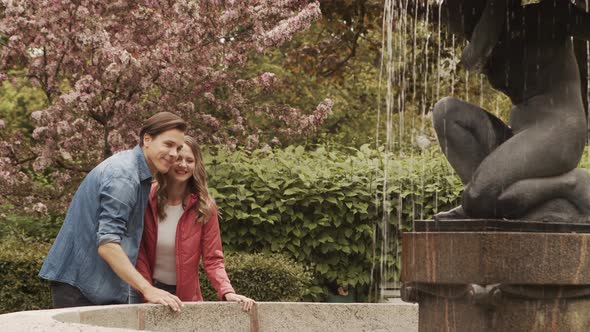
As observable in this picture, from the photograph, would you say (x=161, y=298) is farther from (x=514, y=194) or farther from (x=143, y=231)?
(x=514, y=194)

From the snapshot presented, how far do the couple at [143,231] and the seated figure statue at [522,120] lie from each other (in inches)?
54.6

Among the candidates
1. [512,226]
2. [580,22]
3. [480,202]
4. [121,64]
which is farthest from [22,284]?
[580,22]

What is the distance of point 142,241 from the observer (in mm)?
5262

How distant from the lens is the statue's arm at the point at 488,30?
4914mm

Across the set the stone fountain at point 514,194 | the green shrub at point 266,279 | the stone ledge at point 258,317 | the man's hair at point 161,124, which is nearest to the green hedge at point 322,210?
the green shrub at point 266,279

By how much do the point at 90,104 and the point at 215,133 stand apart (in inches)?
59.5

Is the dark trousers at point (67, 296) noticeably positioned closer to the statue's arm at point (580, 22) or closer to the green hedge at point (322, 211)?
the statue's arm at point (580, 22)

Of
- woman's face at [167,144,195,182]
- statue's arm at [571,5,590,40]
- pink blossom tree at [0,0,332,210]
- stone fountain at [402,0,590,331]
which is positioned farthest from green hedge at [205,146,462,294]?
statue's arm at [571,5,590,40]

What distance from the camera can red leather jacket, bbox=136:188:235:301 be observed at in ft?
17.0

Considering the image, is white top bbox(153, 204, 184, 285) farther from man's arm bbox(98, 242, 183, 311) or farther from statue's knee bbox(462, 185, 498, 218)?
statue's knee bbox(462, 185, 498, 218)

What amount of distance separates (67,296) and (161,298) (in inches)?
19.8

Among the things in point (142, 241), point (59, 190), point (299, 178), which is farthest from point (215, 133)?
point (142, 241)

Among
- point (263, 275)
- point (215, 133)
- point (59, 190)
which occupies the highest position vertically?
point (215, 133)

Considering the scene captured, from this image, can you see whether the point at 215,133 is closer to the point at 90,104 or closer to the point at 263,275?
the point at 90,104
